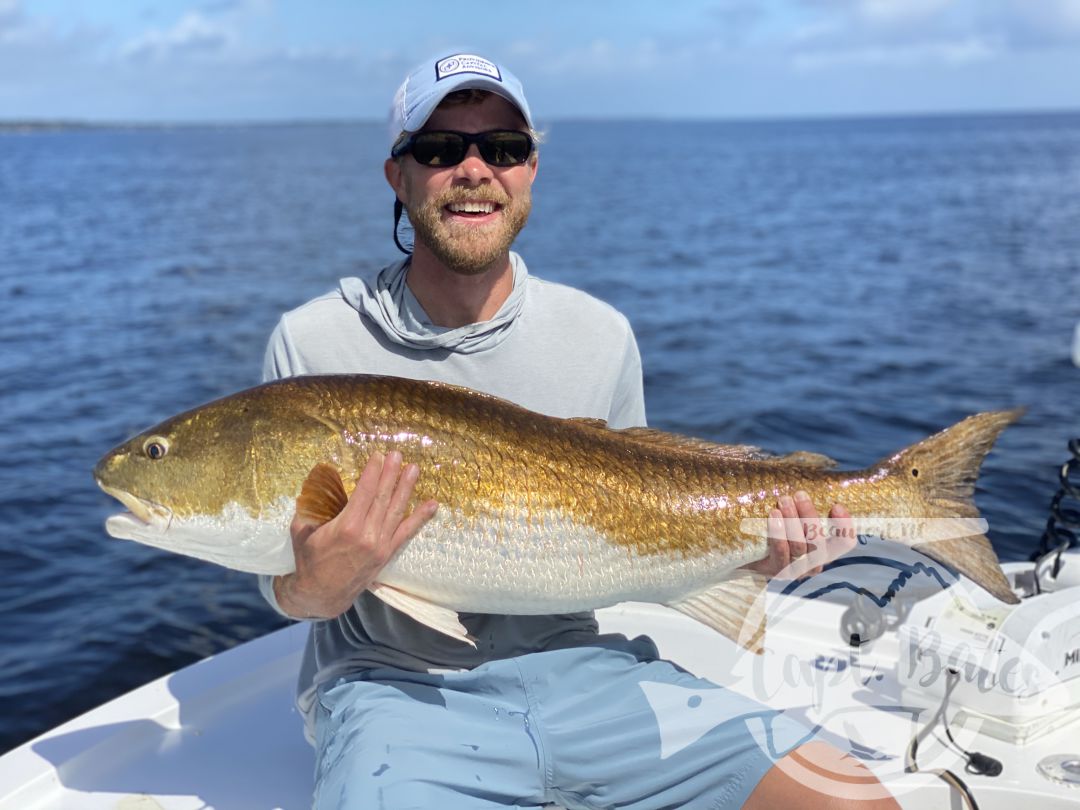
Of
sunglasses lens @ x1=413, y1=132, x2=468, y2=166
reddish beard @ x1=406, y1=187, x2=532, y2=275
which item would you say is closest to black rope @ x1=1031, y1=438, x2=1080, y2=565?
reddish beard @ x1=406, y1=187, x2=532, y2=275

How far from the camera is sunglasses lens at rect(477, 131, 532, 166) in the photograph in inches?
140

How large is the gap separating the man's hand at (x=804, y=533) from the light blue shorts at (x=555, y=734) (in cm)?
51

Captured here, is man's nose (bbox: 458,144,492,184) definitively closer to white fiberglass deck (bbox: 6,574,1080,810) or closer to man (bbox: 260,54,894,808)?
man (bbox: 260,54,894,808)

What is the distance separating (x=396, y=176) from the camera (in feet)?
12.2

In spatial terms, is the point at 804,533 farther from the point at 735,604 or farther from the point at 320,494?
the point at 320,494

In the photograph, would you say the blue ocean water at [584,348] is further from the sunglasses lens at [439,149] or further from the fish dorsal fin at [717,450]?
the fish dorsal fin at [717,450]

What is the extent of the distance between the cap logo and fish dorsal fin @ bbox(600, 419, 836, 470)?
1280mm

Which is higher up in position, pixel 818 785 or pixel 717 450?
pixel 717 450

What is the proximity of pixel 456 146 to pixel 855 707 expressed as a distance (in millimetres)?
2812

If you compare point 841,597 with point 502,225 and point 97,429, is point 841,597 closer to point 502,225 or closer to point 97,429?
point 502,225

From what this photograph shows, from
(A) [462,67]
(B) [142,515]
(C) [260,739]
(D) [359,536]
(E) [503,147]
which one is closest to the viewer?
(D) [359,536]

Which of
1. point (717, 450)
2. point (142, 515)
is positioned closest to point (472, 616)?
point (717, 450)

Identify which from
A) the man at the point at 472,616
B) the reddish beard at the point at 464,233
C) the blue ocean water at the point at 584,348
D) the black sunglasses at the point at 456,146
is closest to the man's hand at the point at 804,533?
the man at the point at 472,616

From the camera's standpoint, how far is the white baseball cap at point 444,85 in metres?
3.41
